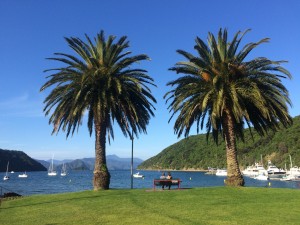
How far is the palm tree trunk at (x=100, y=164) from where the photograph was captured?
26703mm

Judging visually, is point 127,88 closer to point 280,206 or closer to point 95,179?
point 95,179

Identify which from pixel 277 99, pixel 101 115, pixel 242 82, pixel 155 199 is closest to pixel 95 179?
pixel 101 115

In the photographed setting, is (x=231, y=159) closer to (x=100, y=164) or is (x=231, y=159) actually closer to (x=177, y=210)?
(x=100, y=164)

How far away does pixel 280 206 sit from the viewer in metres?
16.2

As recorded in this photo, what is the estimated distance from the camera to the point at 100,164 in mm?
27250

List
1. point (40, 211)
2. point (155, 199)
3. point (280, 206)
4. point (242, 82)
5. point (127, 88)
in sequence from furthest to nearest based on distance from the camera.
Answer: point (127, 88) < point (242, 82) < point (155, 199) < point (40, 211) < point (280, 206)

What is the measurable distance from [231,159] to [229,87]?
541cm

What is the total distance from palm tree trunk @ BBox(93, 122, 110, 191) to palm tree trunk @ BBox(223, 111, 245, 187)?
9.26 metres

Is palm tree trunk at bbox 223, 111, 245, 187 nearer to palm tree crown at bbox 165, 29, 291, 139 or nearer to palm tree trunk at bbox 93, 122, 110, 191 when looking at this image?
palm tree crown at bbox 165, 29, 291, 139

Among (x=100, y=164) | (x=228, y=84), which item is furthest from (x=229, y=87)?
(x=100, y=164)

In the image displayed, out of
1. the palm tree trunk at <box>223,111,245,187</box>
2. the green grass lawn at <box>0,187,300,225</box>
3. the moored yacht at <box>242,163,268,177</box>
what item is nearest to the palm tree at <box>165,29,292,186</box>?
the palm tree trunk at <box>223,111,245,187</box>

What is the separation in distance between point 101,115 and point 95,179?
4.96 metres

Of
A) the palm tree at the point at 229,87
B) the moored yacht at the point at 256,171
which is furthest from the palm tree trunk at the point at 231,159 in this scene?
the moored yacht at the point at 256,171

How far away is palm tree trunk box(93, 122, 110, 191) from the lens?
26.7 metres
